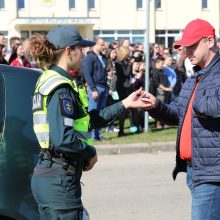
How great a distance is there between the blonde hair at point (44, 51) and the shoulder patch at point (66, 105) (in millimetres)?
300

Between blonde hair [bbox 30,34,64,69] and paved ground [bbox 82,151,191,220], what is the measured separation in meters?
3.24

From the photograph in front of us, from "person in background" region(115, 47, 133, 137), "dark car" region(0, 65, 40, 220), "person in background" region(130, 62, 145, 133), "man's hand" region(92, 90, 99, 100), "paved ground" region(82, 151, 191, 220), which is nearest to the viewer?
"dark car" region(0, 65, 40, 220)

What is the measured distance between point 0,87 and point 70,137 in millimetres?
977

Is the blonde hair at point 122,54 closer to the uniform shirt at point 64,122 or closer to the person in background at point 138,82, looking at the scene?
the person in background at point 138,82

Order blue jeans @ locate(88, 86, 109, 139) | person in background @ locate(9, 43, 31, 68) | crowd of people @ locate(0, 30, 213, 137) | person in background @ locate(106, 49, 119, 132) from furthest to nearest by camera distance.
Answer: person in background @ locate(106, 49, 119, 132)
blue jeans @ locate(88, 86, 109, 139)
crowd of people @ locate(0, 30, 213, 137)
person in background @ locate(9, 43, 31, 68)

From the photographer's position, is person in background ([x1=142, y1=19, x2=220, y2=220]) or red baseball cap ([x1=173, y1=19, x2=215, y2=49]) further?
red baseball cap ([x1=173, y1=19, x2=215, y2=49])

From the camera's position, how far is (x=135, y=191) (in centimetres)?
834

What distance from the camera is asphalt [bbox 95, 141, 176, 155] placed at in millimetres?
11367

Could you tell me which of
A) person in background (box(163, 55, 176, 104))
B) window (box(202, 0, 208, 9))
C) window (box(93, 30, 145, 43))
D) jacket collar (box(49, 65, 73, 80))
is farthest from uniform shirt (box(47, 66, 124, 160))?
window (box(202, 0, 208, 9))

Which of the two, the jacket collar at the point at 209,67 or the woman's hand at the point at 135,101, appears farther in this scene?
the woman's hand at the point at 135,101

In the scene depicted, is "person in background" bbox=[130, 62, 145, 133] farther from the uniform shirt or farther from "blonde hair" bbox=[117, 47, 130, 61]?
the uniform shirt

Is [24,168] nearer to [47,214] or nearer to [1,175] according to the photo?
[1,175]

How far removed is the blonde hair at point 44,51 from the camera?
4094 mm

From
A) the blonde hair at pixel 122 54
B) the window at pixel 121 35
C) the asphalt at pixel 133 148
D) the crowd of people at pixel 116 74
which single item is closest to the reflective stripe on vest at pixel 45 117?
the crowd of people at pixel 116 74
